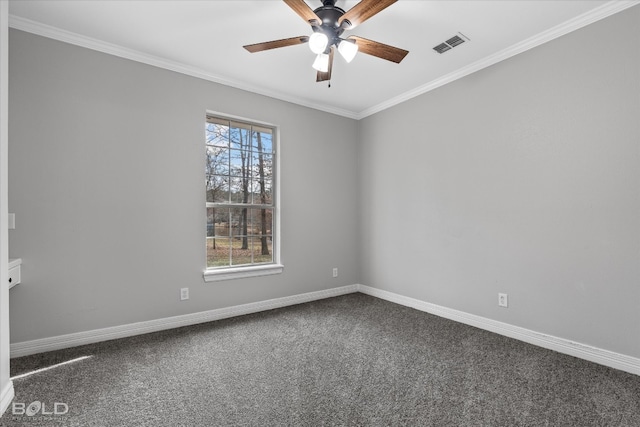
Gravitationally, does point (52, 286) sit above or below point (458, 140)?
below

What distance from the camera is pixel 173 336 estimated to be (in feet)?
9.54

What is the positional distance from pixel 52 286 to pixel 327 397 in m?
2.43

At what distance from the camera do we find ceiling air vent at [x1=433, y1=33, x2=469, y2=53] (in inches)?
106

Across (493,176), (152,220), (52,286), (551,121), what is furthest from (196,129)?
(551,121)

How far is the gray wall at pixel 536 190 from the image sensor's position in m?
2.30

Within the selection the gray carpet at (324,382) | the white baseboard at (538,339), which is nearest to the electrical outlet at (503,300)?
the white baseboard at (538,339)

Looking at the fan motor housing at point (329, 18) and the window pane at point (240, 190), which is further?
the window pane at point (240, 190)

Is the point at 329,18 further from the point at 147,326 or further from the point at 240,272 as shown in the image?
the point at 147,326

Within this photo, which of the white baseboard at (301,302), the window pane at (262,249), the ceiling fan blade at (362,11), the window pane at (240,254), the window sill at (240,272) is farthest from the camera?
the window pane at (262,249)

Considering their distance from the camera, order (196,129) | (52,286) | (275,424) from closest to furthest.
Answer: (275,424) < (52,286) < (196,129)

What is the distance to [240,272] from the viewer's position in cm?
355

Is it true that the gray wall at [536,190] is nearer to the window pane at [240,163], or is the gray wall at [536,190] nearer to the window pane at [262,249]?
the window pane at [262,249]

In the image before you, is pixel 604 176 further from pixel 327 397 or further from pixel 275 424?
pixel 275 424

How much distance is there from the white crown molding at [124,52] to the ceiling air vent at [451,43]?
6.01 feet
